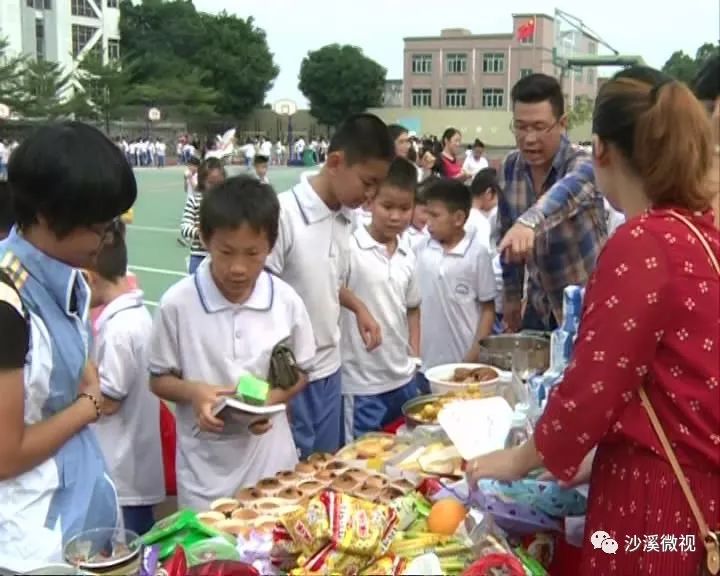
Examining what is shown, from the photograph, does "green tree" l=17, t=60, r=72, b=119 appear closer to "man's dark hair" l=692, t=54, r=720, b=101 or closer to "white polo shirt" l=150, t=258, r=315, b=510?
"white polo shirt" l=150, t=258, r=315, b=510

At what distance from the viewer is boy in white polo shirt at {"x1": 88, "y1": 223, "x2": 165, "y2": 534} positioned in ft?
9.41

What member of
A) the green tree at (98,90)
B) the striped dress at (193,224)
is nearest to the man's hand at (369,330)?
the striped dress at (193,224)

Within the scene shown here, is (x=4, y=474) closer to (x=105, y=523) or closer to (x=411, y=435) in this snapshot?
(x=105, y=523)

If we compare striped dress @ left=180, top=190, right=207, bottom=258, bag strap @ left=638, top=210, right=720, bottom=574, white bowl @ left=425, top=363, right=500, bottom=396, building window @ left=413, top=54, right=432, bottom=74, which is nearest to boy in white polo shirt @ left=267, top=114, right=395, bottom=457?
white bowl @ left=425, top=363, right=500, bottom=396

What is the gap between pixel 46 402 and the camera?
178 centimetres

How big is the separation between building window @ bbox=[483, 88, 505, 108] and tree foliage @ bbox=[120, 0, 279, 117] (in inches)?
716

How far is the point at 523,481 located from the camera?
192 cm

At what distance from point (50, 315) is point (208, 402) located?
0.69 m

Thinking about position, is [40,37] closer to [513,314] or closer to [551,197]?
[513,314]

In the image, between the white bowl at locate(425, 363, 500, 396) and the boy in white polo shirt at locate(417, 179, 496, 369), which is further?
the boy in white polo shirt at locate(417, 179, 496, 369)

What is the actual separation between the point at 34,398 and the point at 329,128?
6283cm

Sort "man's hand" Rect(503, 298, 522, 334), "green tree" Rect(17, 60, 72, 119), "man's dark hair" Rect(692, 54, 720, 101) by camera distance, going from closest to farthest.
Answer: "man's dark hair" Rect(692, 54, 720, 101) < "man's hand" Rect(503, 298, 522, 334) < "green tree" Rect(17, 60, 72, 119)

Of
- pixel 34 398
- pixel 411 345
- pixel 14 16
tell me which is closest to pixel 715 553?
pixel 34 398

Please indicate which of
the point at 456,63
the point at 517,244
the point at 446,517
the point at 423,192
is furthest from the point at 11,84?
the point at 446,517
